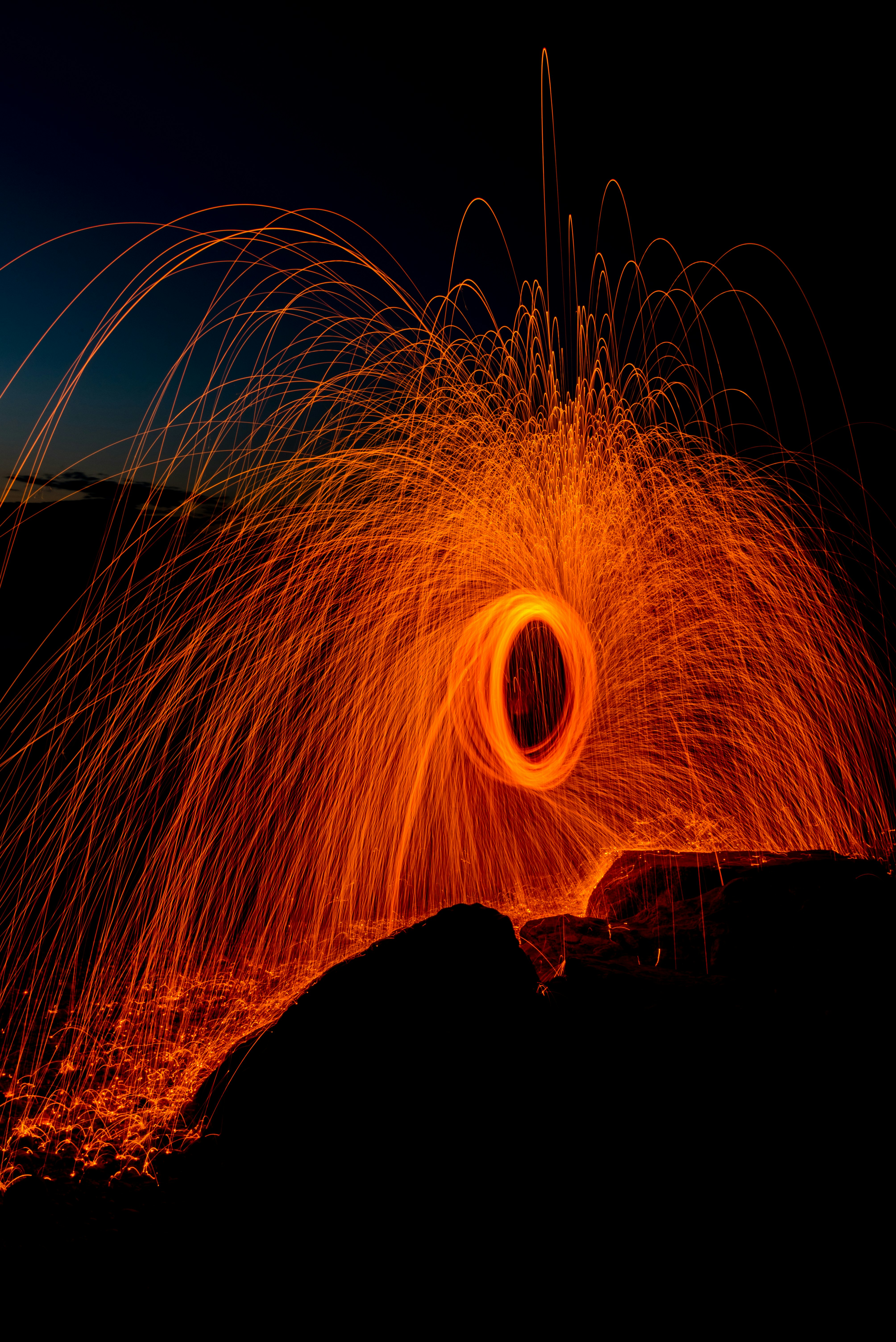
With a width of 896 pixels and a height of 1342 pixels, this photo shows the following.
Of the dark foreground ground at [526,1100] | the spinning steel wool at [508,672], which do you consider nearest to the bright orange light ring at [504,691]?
the spinning steel wool at [508,672]

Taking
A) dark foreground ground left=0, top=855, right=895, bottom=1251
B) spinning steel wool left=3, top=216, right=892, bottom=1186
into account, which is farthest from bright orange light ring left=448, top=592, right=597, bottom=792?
dark foreground ground left=0, top=855, right=895, bottom=1251

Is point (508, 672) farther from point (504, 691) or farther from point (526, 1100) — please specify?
point (526, 1100)

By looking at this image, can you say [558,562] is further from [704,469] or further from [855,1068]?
[855,1068]

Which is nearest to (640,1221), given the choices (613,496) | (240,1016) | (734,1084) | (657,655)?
(734,1084)

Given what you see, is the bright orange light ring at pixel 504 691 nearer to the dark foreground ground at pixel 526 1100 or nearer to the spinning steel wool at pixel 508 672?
the spinning steel wool at pixel 508 672

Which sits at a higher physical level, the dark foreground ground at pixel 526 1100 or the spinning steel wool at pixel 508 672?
the spinning steel wool at pixel 508 672

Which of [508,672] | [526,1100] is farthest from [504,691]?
[526,1100]

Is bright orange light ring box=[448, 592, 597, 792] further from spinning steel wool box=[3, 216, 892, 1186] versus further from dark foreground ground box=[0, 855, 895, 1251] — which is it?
dark foreground ground box=[0, 855, 895, 1251]
